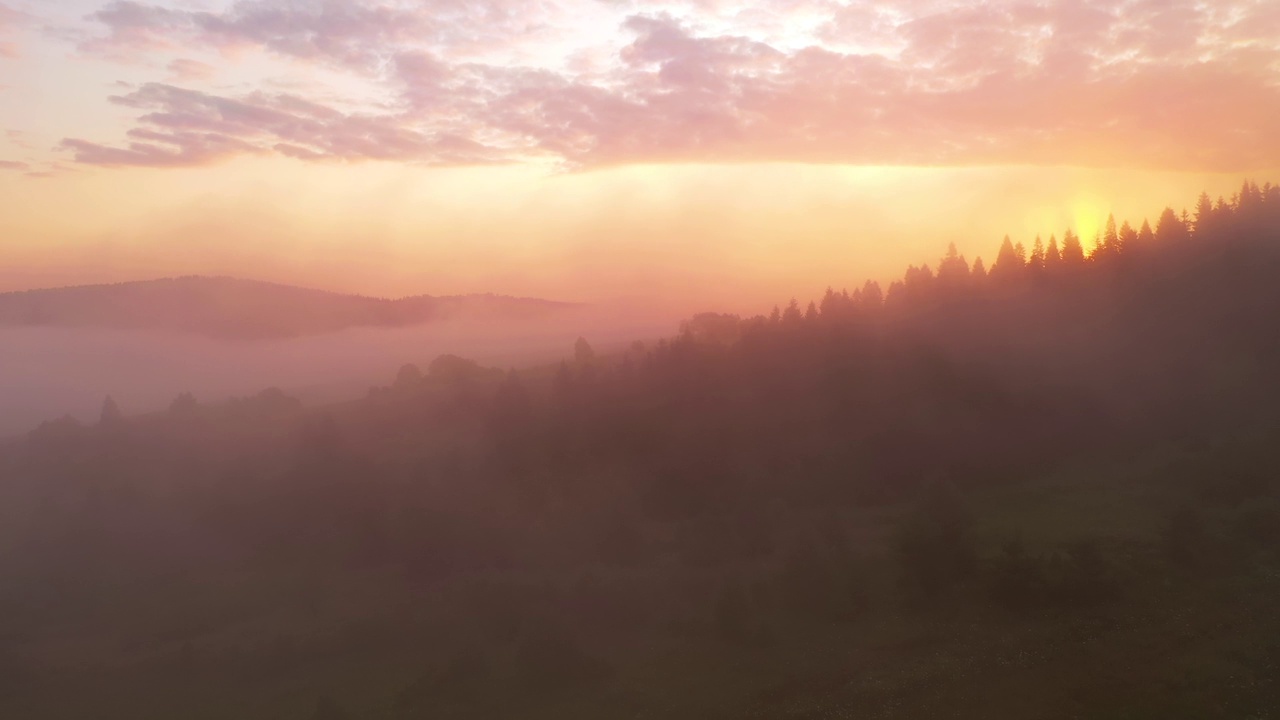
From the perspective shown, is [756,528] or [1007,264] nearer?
[756,528]

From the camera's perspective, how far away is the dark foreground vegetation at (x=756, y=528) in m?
63.6

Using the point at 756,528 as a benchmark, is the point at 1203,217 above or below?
above

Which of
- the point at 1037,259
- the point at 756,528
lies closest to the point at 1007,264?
the point at 1037,259

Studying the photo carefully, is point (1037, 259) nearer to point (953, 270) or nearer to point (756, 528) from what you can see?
point (953, 270)

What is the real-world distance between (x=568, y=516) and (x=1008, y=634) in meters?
56.2

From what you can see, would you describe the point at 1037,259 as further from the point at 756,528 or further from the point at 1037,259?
the point at 756,528

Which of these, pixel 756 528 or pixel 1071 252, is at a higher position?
pixel 1071 252

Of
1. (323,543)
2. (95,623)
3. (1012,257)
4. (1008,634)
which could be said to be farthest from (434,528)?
(1012,257)

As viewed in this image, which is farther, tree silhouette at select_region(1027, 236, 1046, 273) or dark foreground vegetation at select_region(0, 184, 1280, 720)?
tree silhouette at select_region(1027, 236, 1046, 273)


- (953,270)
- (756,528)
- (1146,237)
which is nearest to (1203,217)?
(1146,237)

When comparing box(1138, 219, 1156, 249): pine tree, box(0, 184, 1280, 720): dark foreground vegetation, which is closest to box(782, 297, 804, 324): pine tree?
box(0, 184, 1280, 720): dark foreground vegetation

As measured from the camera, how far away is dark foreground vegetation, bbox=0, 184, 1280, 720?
6356cm

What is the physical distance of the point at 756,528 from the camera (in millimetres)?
92062

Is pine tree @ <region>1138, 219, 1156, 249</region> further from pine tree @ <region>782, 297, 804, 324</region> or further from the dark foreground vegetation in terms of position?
pine tree @ <region>782, 297, 804, 324</region>
